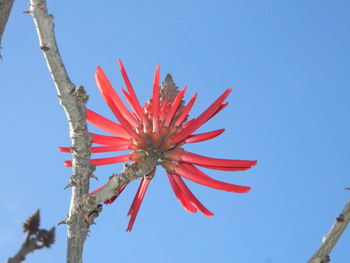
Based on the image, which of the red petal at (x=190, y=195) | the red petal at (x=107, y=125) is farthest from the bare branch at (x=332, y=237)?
the red petal at (x=107, y=125)

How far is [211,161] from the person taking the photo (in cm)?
281

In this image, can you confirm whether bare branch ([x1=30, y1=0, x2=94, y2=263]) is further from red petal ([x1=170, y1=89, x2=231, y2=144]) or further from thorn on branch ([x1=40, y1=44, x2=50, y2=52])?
red petal ([x1=170, y1=89, x2=231, y2=144])

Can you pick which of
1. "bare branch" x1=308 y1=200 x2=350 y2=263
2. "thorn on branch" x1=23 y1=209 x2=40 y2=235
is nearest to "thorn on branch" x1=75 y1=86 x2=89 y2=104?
"thorn on branch" x1=23 y1=209 x2=40 y2=235

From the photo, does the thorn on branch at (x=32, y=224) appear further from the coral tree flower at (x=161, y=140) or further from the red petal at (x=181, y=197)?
the red petal at (x=181, y=197)

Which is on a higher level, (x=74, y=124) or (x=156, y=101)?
(x=156, y=101)

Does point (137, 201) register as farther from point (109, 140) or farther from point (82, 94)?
point (82, 94)

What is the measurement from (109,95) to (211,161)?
62cm

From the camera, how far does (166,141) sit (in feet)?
9.20

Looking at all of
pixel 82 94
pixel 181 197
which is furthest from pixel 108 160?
pixel 82 94

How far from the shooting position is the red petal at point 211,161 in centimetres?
277

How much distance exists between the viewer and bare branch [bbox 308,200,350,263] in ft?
6.10

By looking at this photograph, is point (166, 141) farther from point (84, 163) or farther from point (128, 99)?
point (84, 163)

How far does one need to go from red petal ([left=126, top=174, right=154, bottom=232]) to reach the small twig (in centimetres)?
123

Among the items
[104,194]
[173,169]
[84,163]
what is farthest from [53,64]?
[173,169]
